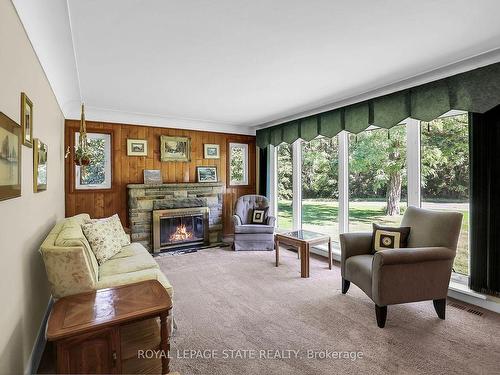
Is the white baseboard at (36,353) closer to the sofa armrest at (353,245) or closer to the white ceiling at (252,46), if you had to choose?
the white ceiling at (252,46)

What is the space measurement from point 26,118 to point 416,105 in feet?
11.9

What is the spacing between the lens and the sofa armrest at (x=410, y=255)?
227cm

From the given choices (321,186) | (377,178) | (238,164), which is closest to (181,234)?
(238,164)

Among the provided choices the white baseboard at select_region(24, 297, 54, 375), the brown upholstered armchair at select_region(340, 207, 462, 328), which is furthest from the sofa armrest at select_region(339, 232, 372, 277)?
the white baseboard at select_region(24, 297, 54, 375)

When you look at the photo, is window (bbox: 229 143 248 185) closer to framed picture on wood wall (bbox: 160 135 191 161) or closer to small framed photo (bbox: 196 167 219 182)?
small framed photo (bbox: 196 167 219 182)

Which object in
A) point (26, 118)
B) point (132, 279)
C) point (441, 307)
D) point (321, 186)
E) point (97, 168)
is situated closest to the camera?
point (26, 118)

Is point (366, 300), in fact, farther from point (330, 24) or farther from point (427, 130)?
point (330, 24)

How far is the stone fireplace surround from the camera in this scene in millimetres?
4555

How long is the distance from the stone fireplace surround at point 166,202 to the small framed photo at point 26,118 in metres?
2.63

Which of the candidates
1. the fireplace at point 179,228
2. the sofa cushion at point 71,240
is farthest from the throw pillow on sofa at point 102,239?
the fireplace at point 179,228

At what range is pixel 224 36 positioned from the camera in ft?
7.11

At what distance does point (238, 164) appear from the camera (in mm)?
5801

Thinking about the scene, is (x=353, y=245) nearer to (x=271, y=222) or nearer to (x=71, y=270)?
(x=271, y=222)

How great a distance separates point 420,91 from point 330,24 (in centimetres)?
169
